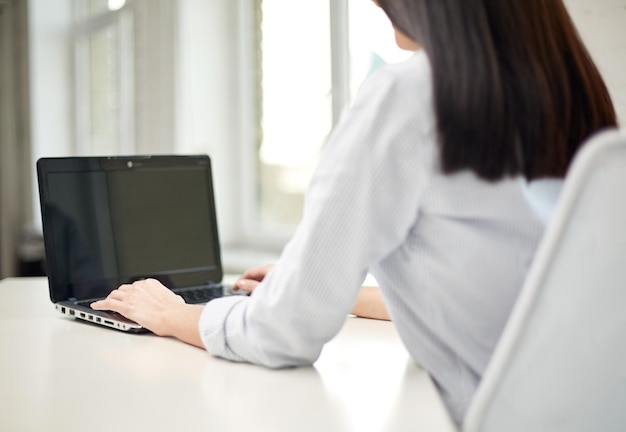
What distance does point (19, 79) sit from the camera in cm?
484

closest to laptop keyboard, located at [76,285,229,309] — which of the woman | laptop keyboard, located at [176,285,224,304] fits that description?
laptop keyboard, located at [176,285,224,304]

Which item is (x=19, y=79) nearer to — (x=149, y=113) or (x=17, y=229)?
(x=17, y=229)

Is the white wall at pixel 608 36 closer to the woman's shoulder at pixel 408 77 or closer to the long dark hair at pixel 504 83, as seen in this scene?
the long dark hair at pixel 504 83

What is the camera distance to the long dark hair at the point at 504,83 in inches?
28.2

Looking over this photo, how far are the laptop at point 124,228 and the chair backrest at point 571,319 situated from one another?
2.09ft

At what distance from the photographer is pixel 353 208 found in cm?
74

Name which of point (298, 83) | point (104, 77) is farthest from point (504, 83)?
point (104, 77)

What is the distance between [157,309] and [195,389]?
0.28m

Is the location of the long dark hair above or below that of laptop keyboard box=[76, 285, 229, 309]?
above

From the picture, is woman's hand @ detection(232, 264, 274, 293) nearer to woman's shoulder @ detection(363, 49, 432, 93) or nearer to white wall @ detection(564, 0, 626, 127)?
woman's shoulder @ detection(363, 49, 432, 93)

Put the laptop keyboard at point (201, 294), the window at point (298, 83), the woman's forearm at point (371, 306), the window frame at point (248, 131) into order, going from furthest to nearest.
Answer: the window frame at point (248, 131), the window at point (298, 83), the laptop keyboard at point (201, 294), the woman's forearm at point (371, 306)

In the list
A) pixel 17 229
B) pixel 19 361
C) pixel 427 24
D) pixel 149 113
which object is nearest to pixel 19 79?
pixel 17 229

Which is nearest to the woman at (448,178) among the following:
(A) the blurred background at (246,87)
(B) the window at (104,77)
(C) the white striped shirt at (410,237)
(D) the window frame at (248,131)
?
(C) the white striped shirt at (410,237)

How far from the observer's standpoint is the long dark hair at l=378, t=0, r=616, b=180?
2.35 ft
